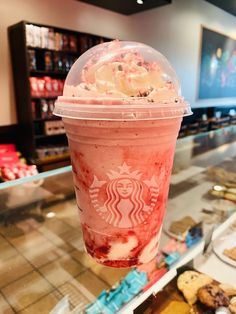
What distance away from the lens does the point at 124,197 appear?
1.54 ft

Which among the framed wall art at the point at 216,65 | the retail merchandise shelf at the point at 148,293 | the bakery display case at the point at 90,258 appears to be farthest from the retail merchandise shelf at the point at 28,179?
the framed wall art at the point at 216,65

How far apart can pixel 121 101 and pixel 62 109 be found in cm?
12

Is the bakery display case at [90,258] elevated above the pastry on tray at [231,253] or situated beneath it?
elevated above

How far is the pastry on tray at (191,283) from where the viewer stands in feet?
3.02

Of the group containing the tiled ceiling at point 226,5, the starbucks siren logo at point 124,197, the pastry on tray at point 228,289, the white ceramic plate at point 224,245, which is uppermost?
the tiled ceiling at point 226,5

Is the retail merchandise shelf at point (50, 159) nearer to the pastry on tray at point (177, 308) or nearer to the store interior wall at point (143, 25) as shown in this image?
the store interior wall at point (143, 25)

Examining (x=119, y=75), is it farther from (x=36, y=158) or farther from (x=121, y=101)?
(x=36, y=158)

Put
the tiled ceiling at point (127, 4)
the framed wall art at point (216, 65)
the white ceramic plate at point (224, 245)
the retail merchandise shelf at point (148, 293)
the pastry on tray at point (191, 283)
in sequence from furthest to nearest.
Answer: the framed wall art at point (216, 65), the tiled ceiling at point (127, 4), the white ceramic plate at point (224, 245), the pastry on tray at point (191, 283), the retail merchandise shelf at point (148, 293)

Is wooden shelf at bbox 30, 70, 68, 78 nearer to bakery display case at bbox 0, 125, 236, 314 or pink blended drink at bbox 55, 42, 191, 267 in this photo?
bakery display case at bbox 0, 125, 236, 314

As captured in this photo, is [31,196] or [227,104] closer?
[31,196]

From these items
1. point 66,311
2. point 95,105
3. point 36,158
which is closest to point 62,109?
point 95,105

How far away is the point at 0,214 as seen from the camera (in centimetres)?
109

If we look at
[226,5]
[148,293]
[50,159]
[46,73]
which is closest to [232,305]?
[148,293]

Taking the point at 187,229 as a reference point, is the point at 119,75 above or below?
above
